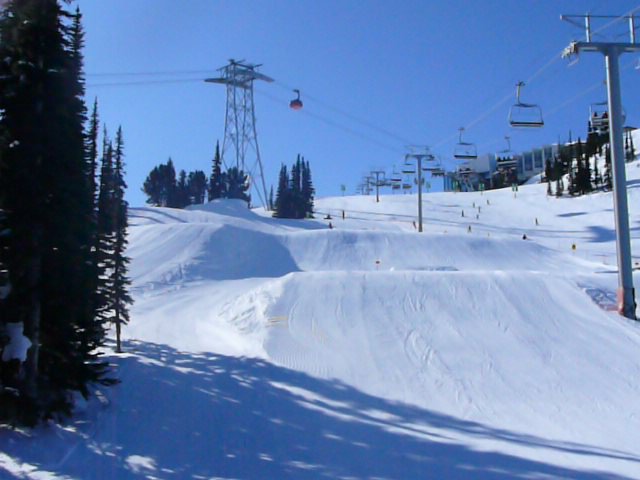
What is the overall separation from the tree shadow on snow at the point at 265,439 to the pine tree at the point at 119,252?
6903 millimetres

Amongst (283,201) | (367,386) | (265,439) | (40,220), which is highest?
(283,201)

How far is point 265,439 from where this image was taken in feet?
29.2

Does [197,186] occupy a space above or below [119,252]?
above

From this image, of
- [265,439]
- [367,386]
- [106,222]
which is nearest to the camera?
[265,439]

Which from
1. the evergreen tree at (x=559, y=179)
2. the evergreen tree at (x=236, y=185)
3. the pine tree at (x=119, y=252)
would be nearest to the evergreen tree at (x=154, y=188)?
the evergreen tree at (x=236, y=185)

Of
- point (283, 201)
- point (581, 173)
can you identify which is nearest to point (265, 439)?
point (283, 201)

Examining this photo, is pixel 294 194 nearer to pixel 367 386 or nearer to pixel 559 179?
pixel 559 179

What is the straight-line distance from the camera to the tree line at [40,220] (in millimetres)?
9258

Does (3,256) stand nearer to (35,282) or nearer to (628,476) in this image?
(35,282)

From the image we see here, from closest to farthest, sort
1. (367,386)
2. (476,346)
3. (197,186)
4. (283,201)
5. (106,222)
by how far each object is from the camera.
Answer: (367,386) → (476,346) → (106,222) → (283,201) → (197,186)

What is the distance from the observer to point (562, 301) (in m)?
18.8

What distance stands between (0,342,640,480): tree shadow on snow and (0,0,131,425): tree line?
32.5 inches

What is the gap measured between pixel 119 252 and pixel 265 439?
13.4m

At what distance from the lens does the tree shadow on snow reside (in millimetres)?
7574
